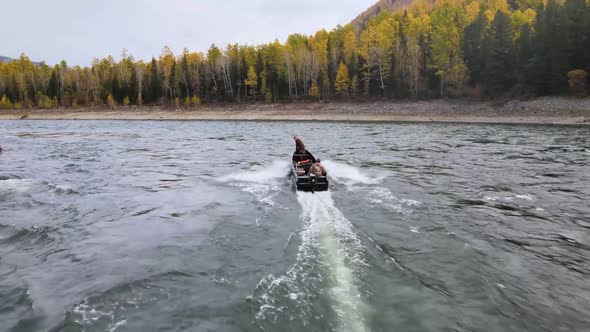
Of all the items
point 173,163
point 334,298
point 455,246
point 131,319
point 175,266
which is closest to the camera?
point 131,319

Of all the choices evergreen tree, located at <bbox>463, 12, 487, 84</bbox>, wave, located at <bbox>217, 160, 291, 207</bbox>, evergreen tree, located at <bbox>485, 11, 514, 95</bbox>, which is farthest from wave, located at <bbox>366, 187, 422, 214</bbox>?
evergreen tree, located at <bbox>463, 12, 487, 84</bbox>

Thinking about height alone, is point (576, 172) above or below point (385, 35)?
below

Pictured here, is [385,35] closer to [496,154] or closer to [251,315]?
[496,154]

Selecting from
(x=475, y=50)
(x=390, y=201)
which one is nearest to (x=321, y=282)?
(x=390, y=201)

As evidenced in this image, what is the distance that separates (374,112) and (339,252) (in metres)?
58.9

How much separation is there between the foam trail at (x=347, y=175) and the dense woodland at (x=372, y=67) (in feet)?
160

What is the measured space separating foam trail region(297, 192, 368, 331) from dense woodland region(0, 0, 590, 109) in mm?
56341

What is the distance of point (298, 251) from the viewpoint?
1013 centimetres

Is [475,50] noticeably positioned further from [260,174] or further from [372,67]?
[260,174]

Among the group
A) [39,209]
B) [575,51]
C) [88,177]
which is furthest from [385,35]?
[39,209]

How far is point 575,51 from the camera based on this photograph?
56.3 meters

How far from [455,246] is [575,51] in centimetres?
6380

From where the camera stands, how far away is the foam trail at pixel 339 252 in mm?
7219

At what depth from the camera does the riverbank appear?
162 feet
